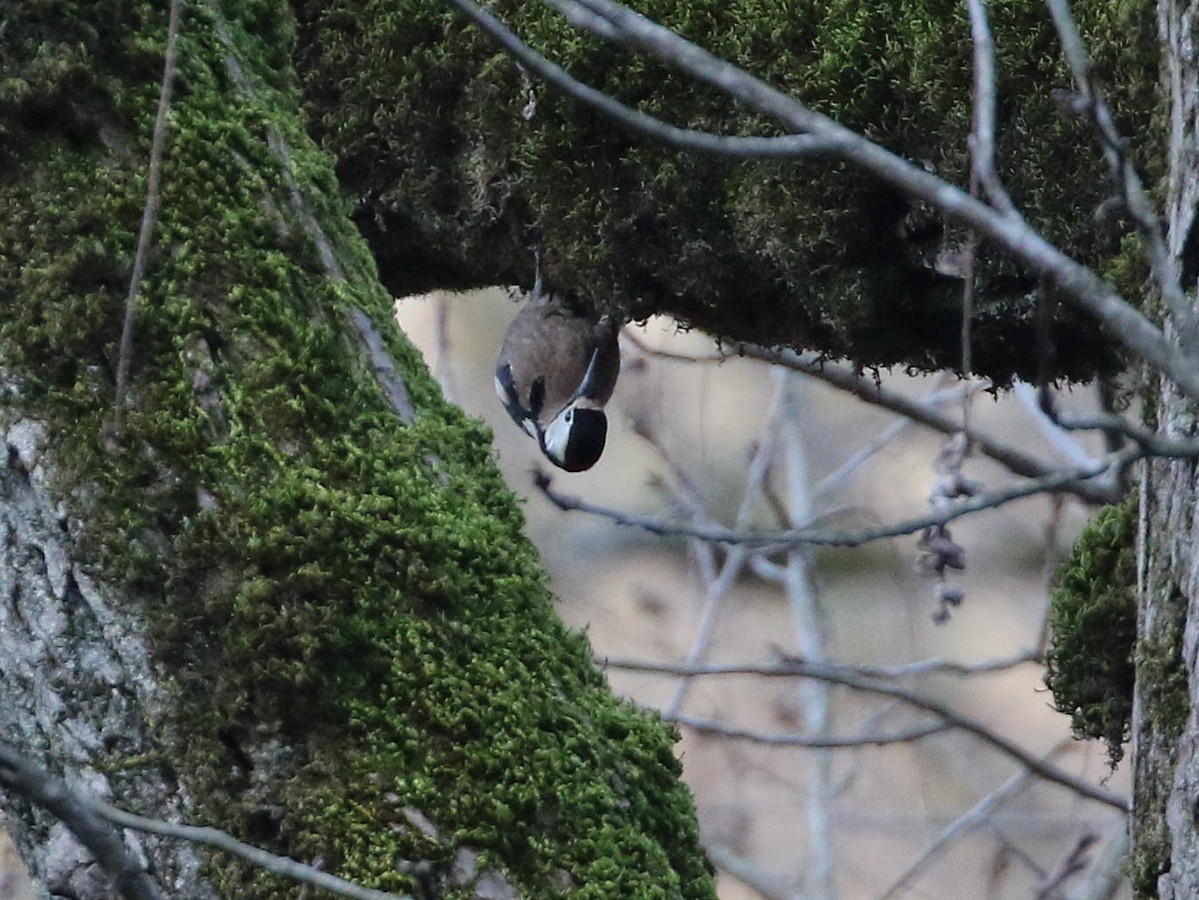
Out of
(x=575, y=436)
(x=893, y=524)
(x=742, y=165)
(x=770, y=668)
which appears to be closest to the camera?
(x=893, y=524)

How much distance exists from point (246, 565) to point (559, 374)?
2405 mm

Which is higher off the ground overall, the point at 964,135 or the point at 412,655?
the point at 964,135

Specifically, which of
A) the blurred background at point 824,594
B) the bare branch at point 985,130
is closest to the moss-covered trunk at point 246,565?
the bare branch at point 985,130

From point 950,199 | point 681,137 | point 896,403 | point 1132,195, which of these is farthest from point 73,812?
point 896,403

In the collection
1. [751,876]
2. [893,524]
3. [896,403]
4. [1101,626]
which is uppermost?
[896,403]

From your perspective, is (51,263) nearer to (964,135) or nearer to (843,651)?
(964,135)

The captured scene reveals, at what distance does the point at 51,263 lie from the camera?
1775 mm

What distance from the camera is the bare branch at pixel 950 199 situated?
0.81 metres

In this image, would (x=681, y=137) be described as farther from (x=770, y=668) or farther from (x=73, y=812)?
(x=770, y=668)

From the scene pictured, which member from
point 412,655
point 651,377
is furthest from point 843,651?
point 412,655

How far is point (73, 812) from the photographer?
3.11ft

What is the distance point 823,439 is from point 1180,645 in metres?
6.08

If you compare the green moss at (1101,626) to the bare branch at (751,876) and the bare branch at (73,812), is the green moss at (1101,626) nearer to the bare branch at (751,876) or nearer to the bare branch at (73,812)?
the bare branch at (73,812)

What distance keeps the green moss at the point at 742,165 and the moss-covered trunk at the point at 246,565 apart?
851 millimetres
